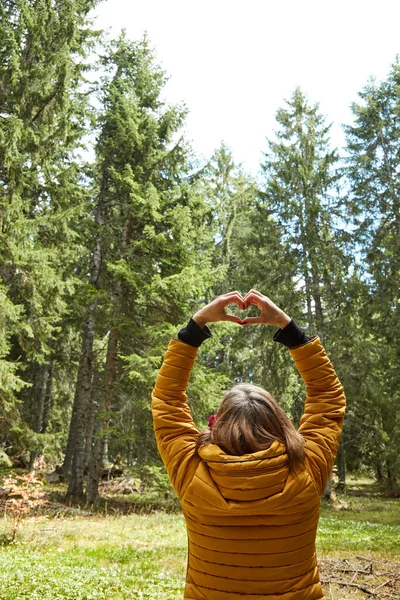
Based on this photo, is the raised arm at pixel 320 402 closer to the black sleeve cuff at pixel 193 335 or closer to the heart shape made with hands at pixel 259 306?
the heart shape made with hands at pixel 259 306

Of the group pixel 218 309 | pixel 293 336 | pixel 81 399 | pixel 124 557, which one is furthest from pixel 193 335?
pixel 81 399

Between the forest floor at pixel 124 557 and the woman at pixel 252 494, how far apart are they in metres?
4.42

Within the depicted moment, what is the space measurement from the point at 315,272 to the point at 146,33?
35.1 ft

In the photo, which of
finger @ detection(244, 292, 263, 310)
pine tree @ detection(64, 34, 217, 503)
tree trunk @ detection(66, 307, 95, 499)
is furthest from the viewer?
tree trunk @ detection(66, 307, 95, 499)

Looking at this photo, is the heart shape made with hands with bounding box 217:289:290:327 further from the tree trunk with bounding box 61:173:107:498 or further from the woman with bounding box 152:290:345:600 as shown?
the tree trunk with bounding box 61:173:107:498

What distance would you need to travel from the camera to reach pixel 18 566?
604 centimetres

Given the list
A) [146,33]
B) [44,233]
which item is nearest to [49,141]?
[44,233]

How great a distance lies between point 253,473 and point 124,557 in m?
6.79

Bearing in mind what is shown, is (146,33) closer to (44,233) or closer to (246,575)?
(44,233)

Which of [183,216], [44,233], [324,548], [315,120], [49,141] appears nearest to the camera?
[324,548]

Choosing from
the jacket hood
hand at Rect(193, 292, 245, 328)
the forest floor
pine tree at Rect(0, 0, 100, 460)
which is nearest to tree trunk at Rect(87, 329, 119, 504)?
the forest floor

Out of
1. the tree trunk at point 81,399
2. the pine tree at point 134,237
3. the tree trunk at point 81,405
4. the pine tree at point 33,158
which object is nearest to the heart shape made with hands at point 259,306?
the pine tree at point 33,158

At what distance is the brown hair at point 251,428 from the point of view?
66.2 inches

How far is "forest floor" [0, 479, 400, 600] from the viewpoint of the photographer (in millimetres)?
5502
